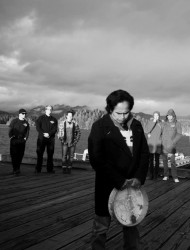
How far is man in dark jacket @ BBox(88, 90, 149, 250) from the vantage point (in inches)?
124

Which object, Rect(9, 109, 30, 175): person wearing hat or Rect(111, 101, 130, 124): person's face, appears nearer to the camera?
Rect(111, 101, 130, 124): person's face

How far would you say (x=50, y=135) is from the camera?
10.2 m

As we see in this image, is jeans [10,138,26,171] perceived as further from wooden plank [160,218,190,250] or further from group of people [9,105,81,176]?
wooden plank [160,218,190,250]

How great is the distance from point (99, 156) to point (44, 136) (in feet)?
23.3

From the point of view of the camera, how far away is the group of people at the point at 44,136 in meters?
9.62

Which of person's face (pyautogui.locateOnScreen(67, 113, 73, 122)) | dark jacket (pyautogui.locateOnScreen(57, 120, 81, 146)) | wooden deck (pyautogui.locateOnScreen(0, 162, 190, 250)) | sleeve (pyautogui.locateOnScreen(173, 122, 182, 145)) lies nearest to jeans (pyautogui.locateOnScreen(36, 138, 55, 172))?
dark jacket (pyautogui.locateOnScreen(57, 120, 81, 146))

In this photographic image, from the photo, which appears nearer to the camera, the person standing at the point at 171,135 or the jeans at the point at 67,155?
the person standing at the point at 171,135

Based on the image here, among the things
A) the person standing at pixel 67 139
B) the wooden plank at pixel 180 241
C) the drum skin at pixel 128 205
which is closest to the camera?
the drum skin at pixel 128 205

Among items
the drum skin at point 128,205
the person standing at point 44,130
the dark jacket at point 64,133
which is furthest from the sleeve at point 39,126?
the drum skin at point 128,205

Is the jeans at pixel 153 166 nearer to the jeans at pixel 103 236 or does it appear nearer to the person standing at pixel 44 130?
the person standing at pixel 44 130

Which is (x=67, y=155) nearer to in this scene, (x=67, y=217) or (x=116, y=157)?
(x=67, y=217)

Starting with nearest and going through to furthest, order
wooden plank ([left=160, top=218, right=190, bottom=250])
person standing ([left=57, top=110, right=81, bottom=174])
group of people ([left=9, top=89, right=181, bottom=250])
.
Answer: group of people ([left=9, top=89, right=181, bottom=250]) < wooden plank ([left=160, top=218, right=190, bottom=250]) < person standing ([left=57, top=110, right=81, bottom=174])

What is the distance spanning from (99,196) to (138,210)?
1.53 ft

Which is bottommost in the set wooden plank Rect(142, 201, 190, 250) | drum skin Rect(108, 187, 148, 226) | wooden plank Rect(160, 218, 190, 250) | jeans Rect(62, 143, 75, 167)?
wooden plank Rect(160, 218, 190, 250)
